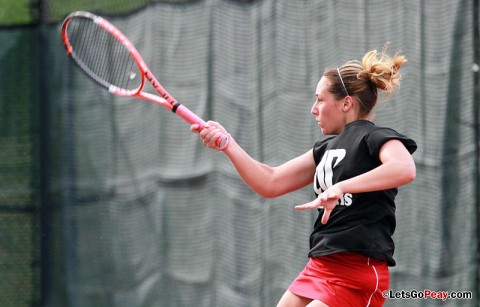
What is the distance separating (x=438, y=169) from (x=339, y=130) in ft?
3.90

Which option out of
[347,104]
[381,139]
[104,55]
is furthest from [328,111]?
[104,55]

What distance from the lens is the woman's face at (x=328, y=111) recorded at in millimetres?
3598

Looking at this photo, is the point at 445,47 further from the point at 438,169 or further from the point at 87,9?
the point at 87,9

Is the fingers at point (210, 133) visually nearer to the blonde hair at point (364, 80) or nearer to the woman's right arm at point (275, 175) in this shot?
the woman's right arm at point (275, 175)

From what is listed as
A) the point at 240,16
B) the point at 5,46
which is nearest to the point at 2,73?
the point at 5,46

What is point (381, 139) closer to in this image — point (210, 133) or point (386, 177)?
point (386, 177)

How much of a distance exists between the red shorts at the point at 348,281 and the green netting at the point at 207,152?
1290 mm

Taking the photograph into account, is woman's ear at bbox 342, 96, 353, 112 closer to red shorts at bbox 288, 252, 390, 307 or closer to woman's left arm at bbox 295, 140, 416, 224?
woman's left arm at bbox 295, 140, 416, 224

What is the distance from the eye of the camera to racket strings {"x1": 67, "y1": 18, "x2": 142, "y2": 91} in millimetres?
4965

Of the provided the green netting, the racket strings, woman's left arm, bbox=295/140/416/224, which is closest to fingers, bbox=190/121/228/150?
woman's left arm, bbox=295/140/416/224

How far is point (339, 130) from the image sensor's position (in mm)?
3633

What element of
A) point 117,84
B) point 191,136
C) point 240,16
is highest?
point 240,16

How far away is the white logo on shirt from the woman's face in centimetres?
13

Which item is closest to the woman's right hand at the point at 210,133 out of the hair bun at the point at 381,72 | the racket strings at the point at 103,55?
the hair bun at the point at 381,72
